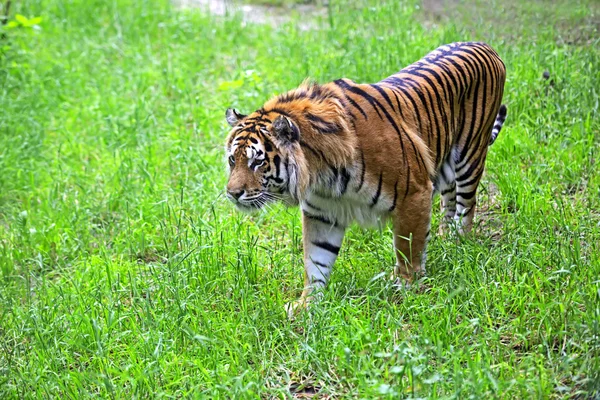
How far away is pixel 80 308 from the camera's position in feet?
13.1

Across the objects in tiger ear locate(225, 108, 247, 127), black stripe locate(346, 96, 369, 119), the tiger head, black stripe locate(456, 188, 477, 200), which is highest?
black stripe locate(346, 96, 369, 119)

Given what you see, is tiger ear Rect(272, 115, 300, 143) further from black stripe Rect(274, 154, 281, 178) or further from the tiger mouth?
the tiger mouth

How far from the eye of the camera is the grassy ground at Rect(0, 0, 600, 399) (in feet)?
10.7

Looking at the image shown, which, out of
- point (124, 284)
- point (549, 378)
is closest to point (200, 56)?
point (124, 284)

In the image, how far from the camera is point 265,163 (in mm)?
3590

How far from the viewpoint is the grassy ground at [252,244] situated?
3.26 metres

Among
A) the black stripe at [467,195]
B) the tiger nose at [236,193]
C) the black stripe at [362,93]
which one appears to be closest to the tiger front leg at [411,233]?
the black stripe at [362,93]

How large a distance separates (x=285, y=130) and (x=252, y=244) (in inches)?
33.8

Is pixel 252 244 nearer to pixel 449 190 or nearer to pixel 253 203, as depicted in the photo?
pixel 253 203

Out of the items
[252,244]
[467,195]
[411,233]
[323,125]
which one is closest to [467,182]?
[467,195]

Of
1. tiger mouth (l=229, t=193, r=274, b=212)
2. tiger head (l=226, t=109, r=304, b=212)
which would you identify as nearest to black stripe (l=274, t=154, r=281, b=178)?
tiger head (l=226, t=109, r=304, b=212)

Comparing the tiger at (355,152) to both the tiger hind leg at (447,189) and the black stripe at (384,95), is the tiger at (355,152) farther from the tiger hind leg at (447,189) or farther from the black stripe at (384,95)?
the tiger hind leg at (447,189)

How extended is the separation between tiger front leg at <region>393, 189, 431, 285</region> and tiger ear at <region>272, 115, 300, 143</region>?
2.18 feet

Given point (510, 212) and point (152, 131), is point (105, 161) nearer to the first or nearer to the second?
point (152, 131)
